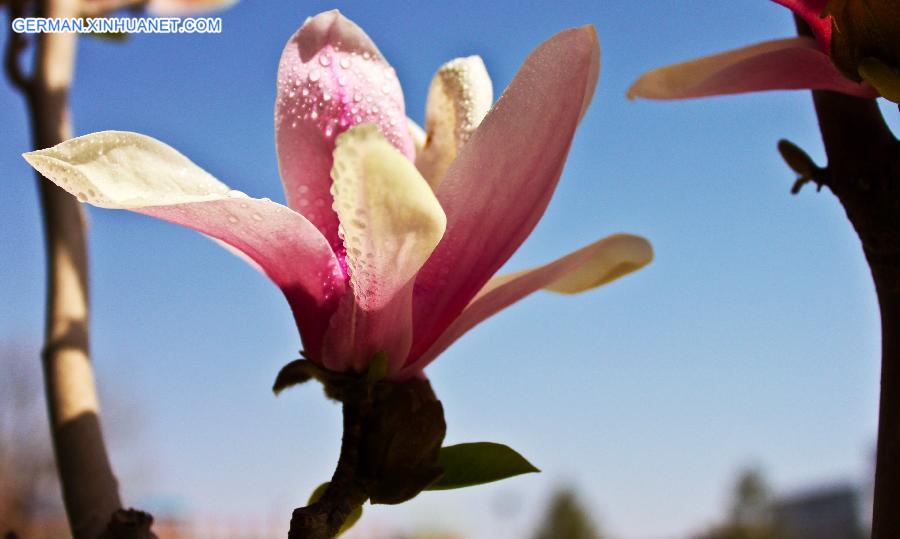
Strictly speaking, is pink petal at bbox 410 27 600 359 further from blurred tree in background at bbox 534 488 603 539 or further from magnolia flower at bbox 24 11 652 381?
blurred tree in background at bbox 534 488 603 539

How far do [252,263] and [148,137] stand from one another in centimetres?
6

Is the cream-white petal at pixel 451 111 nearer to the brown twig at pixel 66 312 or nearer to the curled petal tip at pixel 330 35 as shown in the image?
the curled petal tip at pixel 330 35

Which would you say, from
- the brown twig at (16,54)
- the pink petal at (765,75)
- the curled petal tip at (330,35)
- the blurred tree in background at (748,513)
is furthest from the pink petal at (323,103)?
the blurred tree in background at (748,513)

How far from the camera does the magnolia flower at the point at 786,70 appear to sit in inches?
12.4

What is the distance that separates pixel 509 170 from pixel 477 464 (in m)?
0.12

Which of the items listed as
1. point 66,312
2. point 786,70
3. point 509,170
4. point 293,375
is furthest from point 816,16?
point 66,312

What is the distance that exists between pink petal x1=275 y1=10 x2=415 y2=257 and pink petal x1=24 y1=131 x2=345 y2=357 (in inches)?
0.8

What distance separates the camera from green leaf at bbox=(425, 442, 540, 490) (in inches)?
13.2

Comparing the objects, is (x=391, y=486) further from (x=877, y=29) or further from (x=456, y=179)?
(x=877, y=29)

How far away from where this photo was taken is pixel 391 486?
0.32 m

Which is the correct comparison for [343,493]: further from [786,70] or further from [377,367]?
[786,70]

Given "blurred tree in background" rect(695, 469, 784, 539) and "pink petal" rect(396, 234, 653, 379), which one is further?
"blurred tree in background" rect(695, 469, 784, 539)

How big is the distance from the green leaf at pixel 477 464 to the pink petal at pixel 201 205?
7 centimetres

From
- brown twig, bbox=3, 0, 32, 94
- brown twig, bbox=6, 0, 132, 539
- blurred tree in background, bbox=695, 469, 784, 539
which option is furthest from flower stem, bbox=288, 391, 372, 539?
blurred tree in background, bbox=695, 469, 784, 539
